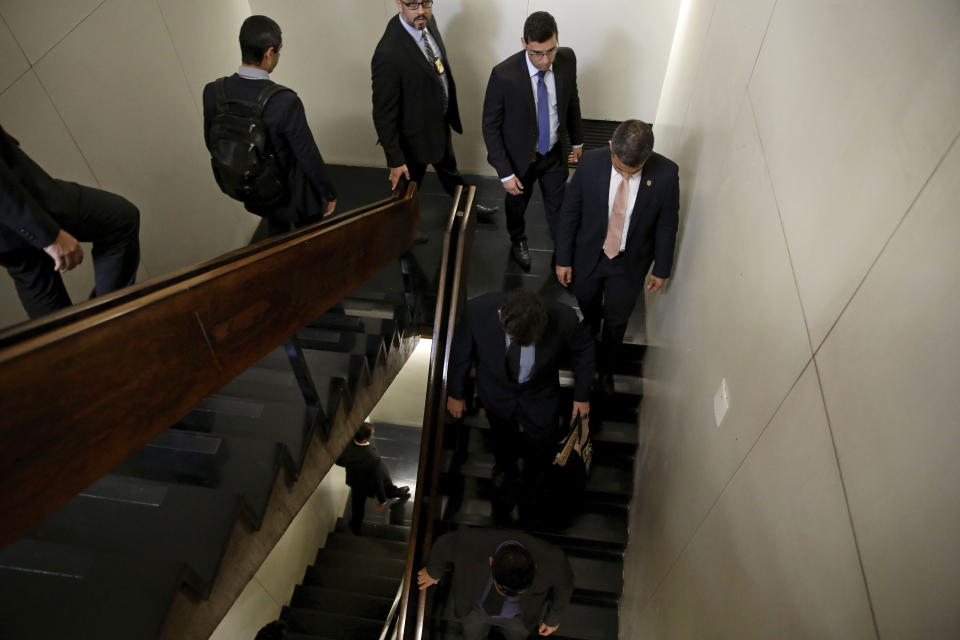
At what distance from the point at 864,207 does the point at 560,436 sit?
2681 mm

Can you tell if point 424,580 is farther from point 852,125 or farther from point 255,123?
point 852,125

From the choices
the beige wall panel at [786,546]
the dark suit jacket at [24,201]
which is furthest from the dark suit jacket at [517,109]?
the beige wall panel at [786,546]

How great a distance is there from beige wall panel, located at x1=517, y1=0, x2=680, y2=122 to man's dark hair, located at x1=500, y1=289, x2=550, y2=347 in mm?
3128

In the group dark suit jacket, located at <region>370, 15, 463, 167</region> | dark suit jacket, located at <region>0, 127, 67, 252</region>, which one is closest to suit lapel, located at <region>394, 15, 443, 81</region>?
dark suit jacket, located at <region>370, 15, 463, 167</region>

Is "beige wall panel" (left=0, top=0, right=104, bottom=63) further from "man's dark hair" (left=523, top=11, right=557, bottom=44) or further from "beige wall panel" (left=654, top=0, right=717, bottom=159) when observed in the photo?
"beige wall panel" (left=654, top=0, right=717, bottom=159)

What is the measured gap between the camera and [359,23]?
4.81 m

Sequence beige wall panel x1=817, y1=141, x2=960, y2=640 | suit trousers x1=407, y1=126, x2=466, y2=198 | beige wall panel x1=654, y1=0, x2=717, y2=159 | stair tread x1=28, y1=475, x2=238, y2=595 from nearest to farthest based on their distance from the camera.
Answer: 1. beige wall panel x1=817, y1=141, x2=960, y2=640
2. stair tread x1=28, y1=475, x2=238, y2=595
3. beige wall panel x1=654, y1=0, x2=717, y2=159
4. suit trousers x1=407, y1=126, x2=466, y2=198

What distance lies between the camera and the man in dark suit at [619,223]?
2.84 metres

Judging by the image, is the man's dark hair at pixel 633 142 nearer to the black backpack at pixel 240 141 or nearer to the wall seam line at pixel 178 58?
the black backpack at pixel 240 141

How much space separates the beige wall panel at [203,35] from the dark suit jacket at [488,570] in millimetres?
3759

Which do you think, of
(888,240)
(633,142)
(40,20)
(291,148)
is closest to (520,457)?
(633,142)

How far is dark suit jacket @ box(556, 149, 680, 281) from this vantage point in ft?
9.59

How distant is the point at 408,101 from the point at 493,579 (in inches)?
124

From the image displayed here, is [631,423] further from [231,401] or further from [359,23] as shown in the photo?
[359,23]
